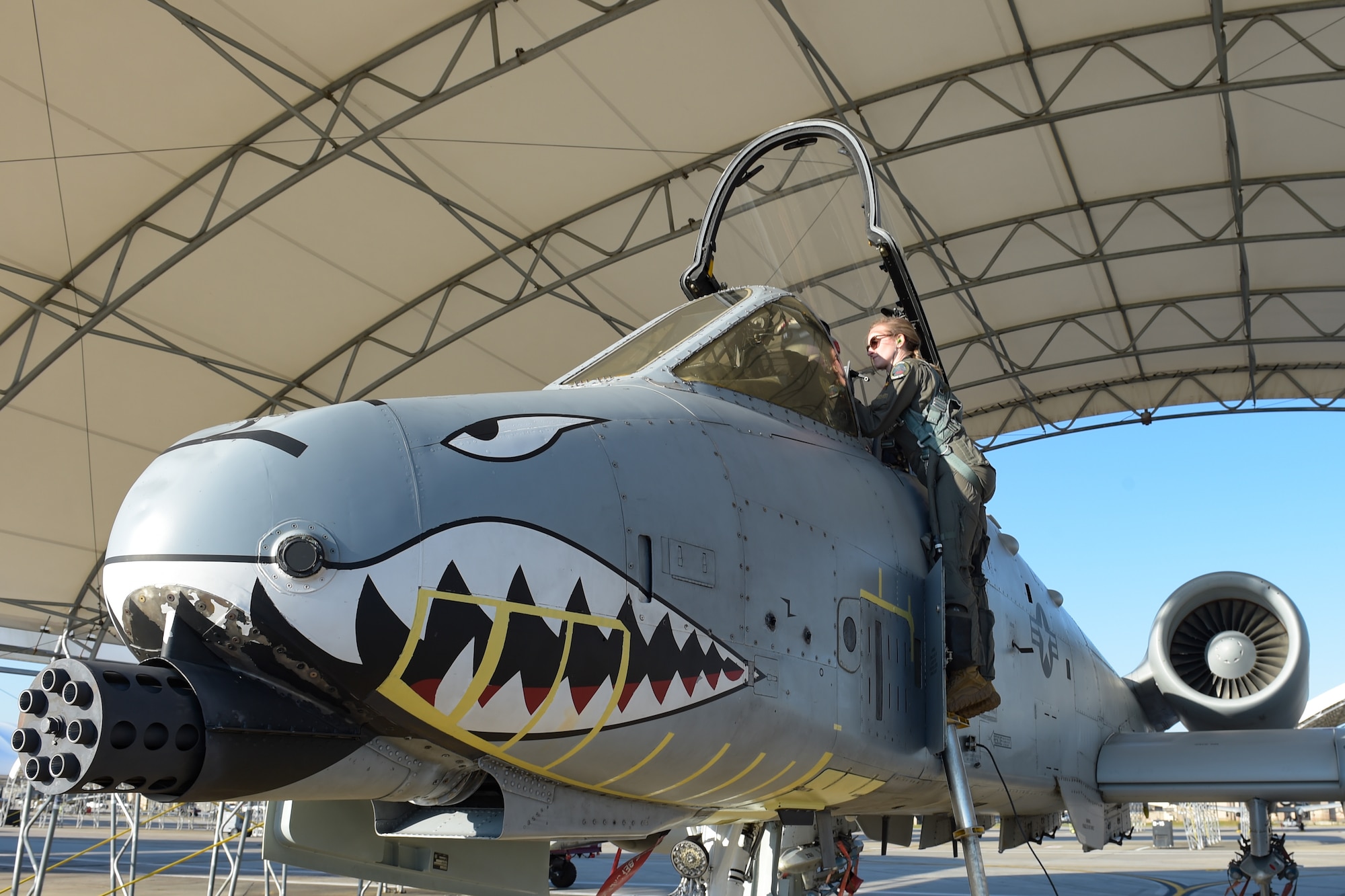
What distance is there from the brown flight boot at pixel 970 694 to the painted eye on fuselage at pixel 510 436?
2.19 m

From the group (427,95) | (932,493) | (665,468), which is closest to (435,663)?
(665,468)

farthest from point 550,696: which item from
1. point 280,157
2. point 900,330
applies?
point 280,157

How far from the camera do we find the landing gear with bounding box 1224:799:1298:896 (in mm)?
7832

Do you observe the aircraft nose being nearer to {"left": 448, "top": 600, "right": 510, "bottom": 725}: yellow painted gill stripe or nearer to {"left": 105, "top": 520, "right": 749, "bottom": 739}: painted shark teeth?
{"left": 105, "top": 520, "right": 749, "bottom": 739}: painted shark teeth

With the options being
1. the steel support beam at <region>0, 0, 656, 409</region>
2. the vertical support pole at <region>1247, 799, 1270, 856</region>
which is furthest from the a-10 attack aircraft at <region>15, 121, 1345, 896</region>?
the steel support beam at <region>0, 0, 656, 409</region>

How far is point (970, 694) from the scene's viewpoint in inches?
171

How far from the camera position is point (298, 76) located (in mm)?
10508

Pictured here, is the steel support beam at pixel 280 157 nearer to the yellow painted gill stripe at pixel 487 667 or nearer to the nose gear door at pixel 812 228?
the nose gear door at pixel 812 228

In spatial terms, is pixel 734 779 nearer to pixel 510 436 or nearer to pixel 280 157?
pixel 510 436

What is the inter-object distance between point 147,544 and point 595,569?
3.34ft

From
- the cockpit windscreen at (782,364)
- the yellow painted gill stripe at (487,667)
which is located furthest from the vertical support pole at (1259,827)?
the yellow painted gill stripe at (487,667)

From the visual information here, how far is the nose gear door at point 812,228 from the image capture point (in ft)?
16.6

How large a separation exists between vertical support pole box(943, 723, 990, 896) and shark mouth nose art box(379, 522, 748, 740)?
1.65m

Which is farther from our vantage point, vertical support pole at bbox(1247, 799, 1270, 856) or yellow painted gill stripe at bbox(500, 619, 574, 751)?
vertical support pole at bbox(1247, 799, 1270, 856)
